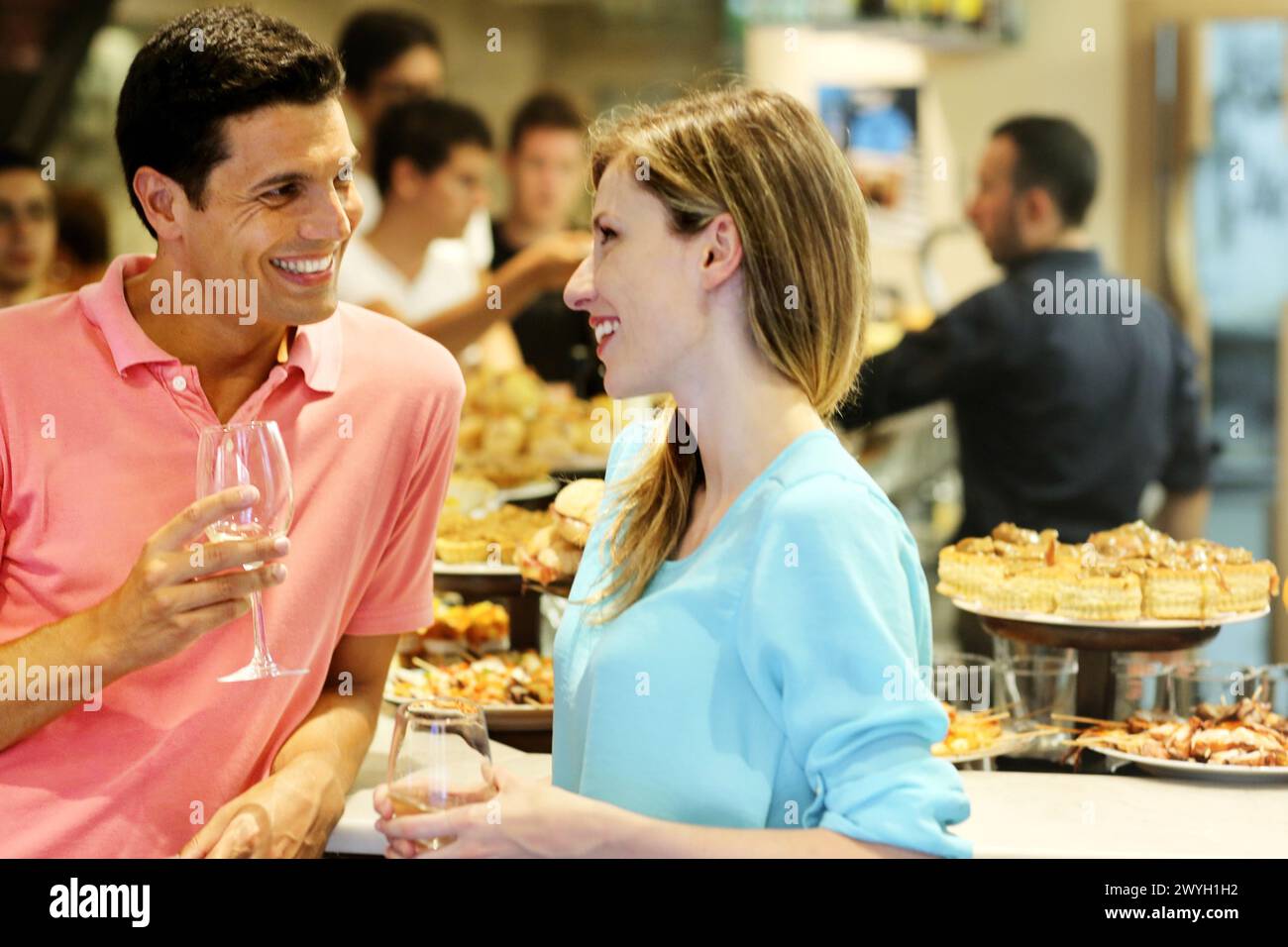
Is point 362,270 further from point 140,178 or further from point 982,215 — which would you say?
point 140,178

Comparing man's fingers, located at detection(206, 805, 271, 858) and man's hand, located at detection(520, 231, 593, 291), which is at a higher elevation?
man's hand, located at detection(520, 231, 593, 291)

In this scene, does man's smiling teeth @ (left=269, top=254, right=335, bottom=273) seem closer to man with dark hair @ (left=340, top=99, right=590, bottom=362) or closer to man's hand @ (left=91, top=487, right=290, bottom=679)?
man's hand @ (left=91, top=487, right=290, bottom=679)

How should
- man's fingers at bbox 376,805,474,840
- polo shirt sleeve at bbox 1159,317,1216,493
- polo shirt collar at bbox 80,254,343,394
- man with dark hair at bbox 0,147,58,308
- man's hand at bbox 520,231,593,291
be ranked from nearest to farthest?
man's fingers at bbox 376,805,474,840
polo shirt collar at bbox 80,254,343,394
man's hand at bbox 520,231,593,291
polo shirt sleeve at bbox 1159,317,1216,493
man with dark hair at bbox 0,147,58,308

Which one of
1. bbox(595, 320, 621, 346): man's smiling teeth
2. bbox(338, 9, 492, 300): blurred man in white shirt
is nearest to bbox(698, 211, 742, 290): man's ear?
bbox(595, 320, 621, 346): man's smiling teeth

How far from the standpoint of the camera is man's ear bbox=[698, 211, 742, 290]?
1635 mm

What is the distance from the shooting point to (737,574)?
1.59 meters

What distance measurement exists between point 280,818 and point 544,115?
4.62 m

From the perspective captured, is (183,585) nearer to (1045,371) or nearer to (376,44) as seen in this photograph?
(1045,371)

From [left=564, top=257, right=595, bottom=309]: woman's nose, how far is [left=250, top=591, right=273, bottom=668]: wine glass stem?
54 cm

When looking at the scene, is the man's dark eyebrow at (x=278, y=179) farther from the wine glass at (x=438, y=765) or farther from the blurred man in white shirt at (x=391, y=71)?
the blurred man in white shirt at (x=391, y=71)

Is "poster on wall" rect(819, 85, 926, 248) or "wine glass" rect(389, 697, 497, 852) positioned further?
"poster on wall" rect(819, 85, 926, 248)

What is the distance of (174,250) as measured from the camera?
2.08m
